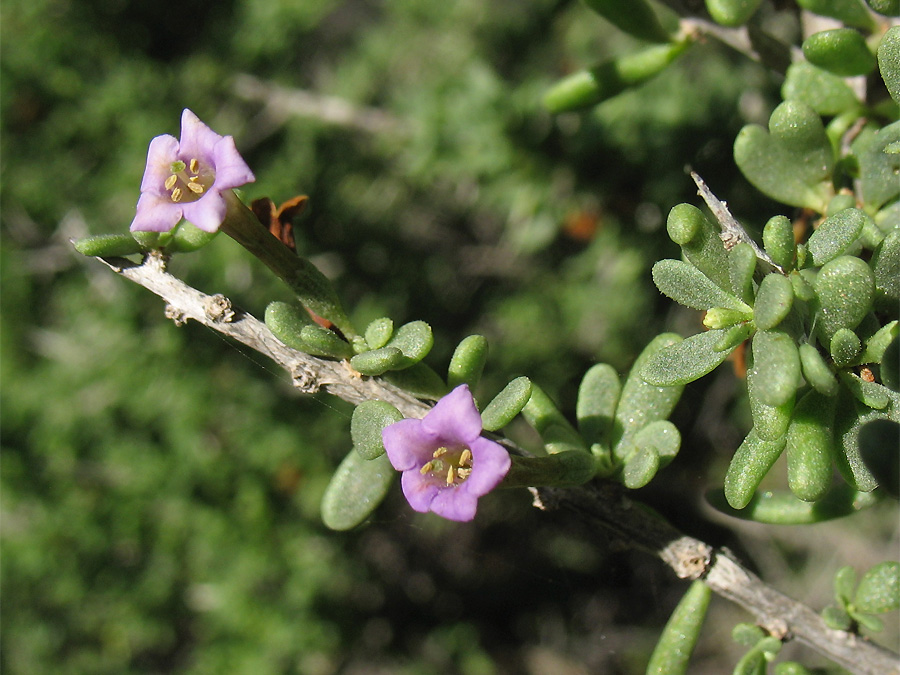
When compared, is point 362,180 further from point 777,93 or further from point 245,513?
point 777,93

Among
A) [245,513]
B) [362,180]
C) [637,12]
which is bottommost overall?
[245,513]

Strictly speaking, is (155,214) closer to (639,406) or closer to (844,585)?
(639,406)

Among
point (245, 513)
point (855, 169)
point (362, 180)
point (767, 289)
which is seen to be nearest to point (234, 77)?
point (362, 180)

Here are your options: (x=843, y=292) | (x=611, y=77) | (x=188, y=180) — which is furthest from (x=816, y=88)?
(x=188, y=180)

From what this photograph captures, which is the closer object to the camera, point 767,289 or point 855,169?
point 767,289

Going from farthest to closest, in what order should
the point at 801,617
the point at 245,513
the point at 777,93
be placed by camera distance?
the point at 245,513 < the point at 777,93 < the point at 801,617

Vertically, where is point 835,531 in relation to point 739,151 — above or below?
below
